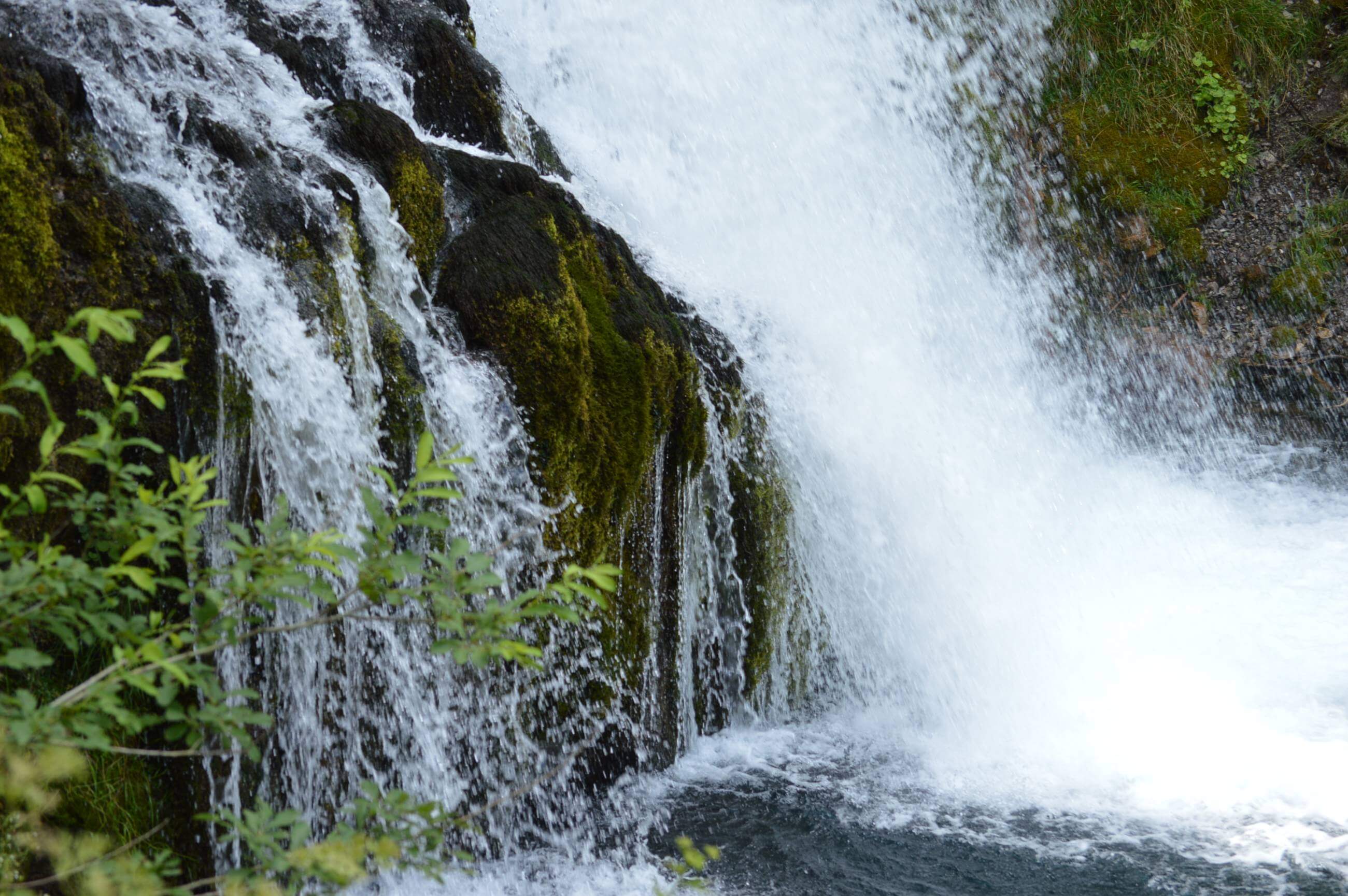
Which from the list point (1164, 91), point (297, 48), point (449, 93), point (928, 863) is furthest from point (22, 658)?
point (1164, 91)

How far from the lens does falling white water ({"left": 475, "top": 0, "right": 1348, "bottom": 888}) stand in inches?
188

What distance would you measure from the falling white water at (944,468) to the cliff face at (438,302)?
1.84ft

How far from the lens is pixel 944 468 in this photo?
6.26m

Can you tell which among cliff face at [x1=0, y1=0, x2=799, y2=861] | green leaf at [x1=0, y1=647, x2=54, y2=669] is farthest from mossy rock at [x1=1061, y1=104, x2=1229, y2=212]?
green leaf at [x1=0, y1=647, x2=54, y2=669]

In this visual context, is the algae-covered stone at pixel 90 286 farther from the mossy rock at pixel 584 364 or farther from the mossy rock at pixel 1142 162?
the mossy rock at pixel 1142 162

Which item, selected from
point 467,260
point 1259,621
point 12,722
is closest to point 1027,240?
point 1259,621

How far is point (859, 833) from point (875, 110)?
6139 mm

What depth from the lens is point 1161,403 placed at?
315 inches

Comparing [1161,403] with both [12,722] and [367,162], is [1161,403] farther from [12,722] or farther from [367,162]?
[12,722]

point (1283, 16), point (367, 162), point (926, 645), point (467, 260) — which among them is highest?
point (1283, 16)

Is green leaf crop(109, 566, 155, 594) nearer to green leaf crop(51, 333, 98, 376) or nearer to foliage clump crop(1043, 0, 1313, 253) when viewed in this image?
green leaf crop(51, 333, 98, 376)

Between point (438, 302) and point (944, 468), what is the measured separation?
3.46 m

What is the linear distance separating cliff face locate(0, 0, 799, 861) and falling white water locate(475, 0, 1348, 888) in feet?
1.84

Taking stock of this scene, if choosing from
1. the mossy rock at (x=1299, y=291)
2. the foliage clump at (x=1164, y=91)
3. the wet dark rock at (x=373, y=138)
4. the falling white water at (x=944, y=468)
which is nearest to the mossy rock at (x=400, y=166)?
the wet dark rock at (x=373, y=138)
